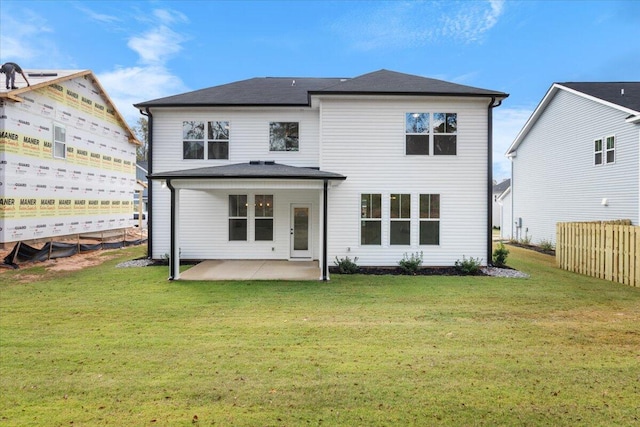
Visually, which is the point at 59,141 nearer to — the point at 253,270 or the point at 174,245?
the point at 174,245

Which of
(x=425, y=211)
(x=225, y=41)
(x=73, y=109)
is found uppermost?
(x=225, y=41)

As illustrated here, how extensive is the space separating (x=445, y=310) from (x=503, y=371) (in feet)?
8.16

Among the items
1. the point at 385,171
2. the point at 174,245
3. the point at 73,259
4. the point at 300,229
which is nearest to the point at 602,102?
the point at 385,171

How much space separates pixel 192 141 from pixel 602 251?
44.5 feet

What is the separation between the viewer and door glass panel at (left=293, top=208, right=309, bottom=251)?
1216 cm

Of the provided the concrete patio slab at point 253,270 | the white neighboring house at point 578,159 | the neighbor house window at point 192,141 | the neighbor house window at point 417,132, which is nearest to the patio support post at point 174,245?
the concrete patio slab at point 253,270

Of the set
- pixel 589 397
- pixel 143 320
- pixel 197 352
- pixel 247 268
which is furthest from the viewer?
pixel 247 268

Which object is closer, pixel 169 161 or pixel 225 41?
pixel 169 161

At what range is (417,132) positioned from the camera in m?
10.7

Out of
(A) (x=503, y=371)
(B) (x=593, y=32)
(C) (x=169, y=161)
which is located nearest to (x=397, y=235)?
(A) (x=503, y=371)

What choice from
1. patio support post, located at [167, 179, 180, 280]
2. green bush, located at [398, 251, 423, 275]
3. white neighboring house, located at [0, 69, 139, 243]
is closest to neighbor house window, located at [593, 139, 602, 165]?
green bush, located at [398, 251, 423, 275]

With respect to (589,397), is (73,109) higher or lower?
higher

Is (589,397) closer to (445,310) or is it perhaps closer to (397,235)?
(445,310)

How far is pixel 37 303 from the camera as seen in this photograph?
6.84 m
